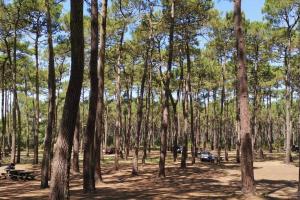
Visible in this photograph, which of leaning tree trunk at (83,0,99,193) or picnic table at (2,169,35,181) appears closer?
leaning tree trunk at (83,0,99,193)

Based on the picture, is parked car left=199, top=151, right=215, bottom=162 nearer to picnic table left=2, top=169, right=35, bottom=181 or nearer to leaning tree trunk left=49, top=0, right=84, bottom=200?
picnic table left=2, top=169, right=35, bottom=181

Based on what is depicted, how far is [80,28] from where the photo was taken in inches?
401

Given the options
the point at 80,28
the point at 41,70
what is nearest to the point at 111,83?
the point at 41,70

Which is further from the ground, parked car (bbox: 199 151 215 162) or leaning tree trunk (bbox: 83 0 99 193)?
leaning tree trunk (bbox: 83 0 99 193)

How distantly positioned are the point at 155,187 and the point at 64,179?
1132 centimetres

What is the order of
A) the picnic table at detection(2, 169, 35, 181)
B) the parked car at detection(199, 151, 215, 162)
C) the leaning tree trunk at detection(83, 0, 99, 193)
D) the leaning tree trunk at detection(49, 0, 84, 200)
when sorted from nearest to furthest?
the leaning tree trunk at detection(49, 0, 84, 200) → the leaning tree trunk at detection(83, 0, 99, 193) → the picnic table at detection(2, 169, 35, 181) → the parked car at detection(199, 151, 215, 162)

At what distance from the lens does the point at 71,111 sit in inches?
401

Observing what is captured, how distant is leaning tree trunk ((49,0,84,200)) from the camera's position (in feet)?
33.1

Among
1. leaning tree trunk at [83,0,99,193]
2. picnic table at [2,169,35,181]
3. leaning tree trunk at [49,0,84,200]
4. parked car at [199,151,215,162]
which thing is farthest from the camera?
parked car at [199,151,215,162]

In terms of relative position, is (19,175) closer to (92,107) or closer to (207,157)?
(92,107)

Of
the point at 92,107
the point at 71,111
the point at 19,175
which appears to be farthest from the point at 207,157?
the point at 71,111

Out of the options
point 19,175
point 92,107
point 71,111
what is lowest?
point 19,175

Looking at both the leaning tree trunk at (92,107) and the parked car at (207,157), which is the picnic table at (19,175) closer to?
the leaning tree trunk at (92,107)

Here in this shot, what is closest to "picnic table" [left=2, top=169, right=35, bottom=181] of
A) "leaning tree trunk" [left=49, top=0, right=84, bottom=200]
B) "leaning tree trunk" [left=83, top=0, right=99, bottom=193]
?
"leaning tree trunk" [left=83, top=0, right=99, bottom=193]
